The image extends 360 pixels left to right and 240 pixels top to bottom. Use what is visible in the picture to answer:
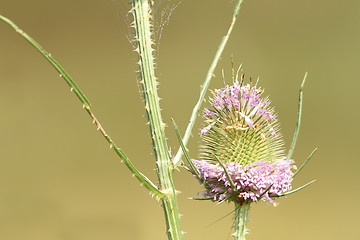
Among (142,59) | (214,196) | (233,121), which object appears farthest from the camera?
(233,121)

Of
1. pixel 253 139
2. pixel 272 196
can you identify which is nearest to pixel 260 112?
pixel 253 139

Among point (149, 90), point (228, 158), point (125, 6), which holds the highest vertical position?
point (125, 6)

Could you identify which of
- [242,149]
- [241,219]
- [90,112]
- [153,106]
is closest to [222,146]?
[242,149]

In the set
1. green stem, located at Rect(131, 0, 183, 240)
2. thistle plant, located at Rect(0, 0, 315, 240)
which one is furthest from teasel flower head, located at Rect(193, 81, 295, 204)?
green stem, located at Rect(131, 0, 183, 240)

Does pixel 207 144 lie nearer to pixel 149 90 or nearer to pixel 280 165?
pixel 280 165

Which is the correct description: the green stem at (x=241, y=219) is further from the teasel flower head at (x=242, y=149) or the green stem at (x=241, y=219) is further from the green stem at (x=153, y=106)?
the green stem at (x=153, y=106)

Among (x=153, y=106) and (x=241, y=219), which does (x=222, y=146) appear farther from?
(x=153, y=106)
